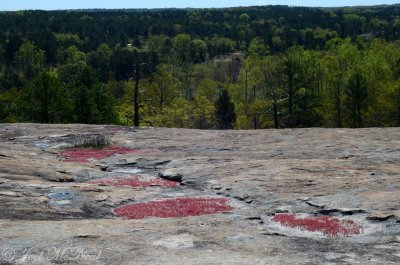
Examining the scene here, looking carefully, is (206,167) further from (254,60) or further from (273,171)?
(254,60)

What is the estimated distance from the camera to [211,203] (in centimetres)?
2028

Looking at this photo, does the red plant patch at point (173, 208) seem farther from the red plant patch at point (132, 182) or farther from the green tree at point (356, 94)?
the green tree at point (356, 94)

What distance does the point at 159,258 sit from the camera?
13.3 metres

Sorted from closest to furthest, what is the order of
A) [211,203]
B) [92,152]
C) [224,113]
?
[211,203]
[92,152]
[224,113]

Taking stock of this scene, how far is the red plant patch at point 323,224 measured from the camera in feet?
51.5

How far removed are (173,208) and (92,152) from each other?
16.3 m

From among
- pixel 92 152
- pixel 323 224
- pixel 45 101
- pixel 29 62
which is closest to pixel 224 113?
pixel 45 101

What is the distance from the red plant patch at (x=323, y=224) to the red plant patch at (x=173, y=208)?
2933 mm

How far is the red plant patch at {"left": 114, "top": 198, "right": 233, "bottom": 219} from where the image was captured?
62.1 feet

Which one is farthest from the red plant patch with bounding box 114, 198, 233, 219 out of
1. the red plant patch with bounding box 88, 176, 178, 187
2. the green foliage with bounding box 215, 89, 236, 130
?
the green foliage with bounding box 215, 89, 236, 130

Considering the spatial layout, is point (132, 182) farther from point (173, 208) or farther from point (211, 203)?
point (211, 203)

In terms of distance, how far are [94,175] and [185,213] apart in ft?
32.1

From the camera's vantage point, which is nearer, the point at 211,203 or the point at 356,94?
the point at 211,203

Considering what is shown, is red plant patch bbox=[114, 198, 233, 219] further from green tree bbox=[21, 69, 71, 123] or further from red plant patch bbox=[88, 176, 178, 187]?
green tree bbox=[21, 69, 71, 123]
